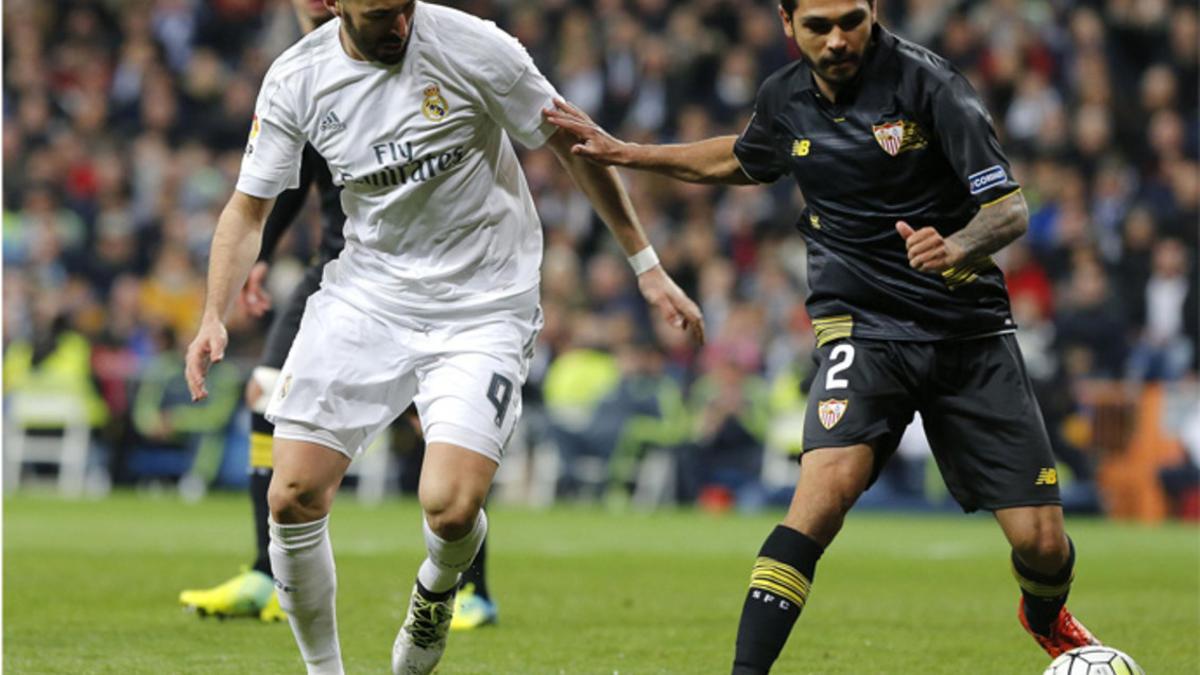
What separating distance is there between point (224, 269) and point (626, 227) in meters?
1.33

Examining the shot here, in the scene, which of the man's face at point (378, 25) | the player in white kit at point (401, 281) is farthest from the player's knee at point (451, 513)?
the man's face at point (378, 25)

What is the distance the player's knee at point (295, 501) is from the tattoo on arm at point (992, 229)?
6.75 feet

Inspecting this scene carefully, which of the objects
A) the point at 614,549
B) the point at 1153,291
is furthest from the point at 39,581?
the point at 1153,291

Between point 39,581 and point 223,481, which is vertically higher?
point 39,581

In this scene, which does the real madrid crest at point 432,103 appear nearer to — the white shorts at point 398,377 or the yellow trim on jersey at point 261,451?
the white shorts at point 398,377

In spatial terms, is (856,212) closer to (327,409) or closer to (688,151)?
(688,151)

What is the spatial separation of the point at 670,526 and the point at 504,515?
5.83 ft

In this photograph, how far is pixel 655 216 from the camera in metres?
19.8

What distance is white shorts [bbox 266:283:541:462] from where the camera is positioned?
5984mm

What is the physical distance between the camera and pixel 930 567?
12.0 metres

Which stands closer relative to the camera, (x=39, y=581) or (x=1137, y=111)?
(x=39, y=581)

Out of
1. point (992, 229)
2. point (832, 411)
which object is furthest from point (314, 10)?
point (992, 229)

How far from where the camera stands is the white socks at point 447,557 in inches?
237

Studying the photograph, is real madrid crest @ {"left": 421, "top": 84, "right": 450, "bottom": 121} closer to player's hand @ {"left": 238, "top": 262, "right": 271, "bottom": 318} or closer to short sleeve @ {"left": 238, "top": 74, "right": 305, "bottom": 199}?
short sleeve @ {"left": 238, "top": 74, "right": 305, "bottom": 199}
